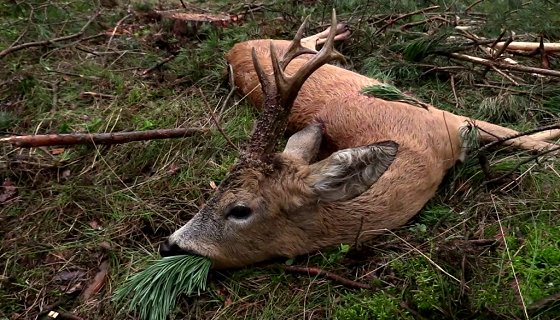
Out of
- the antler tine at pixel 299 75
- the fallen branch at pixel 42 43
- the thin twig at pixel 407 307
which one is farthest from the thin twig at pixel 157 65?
the thin twig at pixel 407 307

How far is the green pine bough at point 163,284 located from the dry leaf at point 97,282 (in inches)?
11.4

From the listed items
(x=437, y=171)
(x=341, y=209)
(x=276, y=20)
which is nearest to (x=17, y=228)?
(x=341, y=209)

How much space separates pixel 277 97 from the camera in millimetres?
3025

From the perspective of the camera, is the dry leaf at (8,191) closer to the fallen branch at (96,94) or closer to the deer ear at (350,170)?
the fallen branch at (96,94)

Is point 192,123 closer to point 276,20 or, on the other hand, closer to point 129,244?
point 129,244

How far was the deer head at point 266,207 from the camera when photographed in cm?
310

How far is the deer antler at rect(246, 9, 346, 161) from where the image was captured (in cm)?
297

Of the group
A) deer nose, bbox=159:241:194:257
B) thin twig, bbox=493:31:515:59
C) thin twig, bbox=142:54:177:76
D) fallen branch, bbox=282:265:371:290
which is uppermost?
thin twig, bbox=493:31:515:59

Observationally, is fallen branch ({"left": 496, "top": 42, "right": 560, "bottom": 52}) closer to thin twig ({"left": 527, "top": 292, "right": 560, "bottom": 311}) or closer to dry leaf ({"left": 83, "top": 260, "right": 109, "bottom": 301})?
thin twig ({"left": 527, "top": 292, "right": 560, "bottom": 311})

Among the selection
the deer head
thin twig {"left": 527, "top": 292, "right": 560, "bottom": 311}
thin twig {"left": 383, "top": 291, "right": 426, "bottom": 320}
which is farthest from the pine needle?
thin twig {"left": 527, "top": 292, "right": 560, "bottom": 311}

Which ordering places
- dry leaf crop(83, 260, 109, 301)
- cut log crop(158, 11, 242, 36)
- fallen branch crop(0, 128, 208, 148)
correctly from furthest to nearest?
cut log crop(158, 11, 242, 36)
fallen branch crop(0, 128, 208, 148)
dry leaf crop(83, 260, 109, 301)

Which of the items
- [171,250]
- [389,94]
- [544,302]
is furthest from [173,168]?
[544,302]

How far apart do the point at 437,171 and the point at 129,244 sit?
2284mm

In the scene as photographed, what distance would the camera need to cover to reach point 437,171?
11.9 ft
